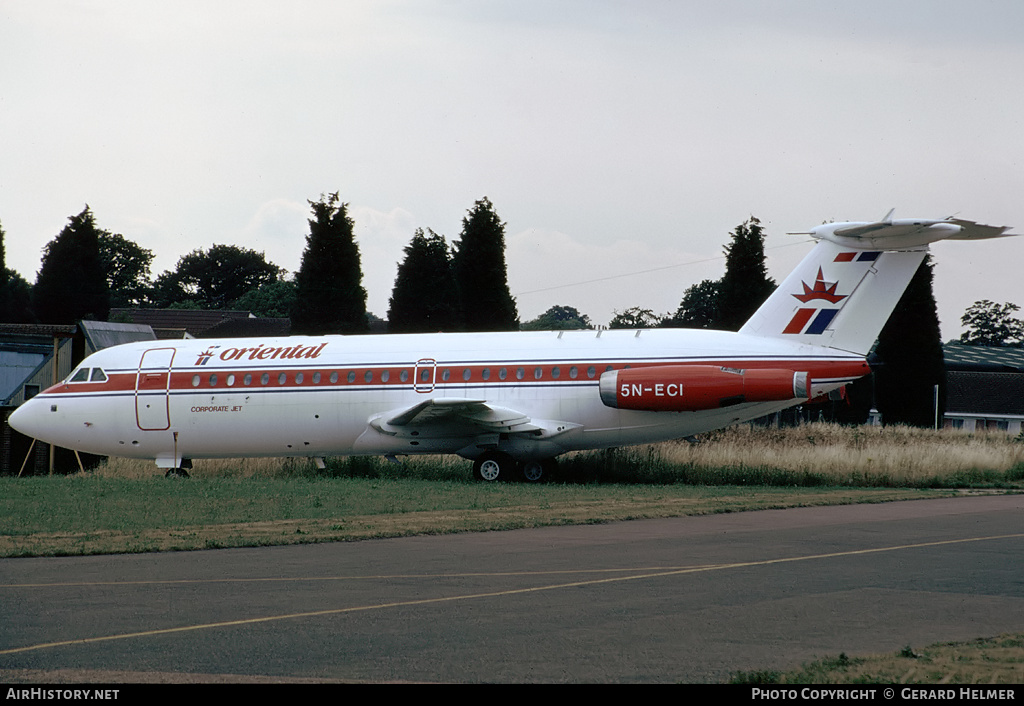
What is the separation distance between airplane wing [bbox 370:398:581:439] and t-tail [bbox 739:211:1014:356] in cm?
515

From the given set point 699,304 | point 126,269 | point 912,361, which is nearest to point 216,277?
point 126,269

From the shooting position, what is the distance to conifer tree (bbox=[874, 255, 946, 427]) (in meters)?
41.6

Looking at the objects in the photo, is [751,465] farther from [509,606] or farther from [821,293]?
[509,606]

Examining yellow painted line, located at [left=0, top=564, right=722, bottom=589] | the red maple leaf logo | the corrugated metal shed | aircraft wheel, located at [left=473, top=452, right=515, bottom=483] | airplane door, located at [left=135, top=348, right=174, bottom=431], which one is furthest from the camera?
the corrugated metal shed

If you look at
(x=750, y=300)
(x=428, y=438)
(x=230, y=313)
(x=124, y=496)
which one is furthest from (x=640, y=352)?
(x=230, y=313)

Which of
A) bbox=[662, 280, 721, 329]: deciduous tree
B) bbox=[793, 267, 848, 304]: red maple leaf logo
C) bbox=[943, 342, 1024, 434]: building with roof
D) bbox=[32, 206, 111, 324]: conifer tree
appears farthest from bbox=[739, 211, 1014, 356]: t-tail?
bbox=[662, 280, 721, 329]: deciduous tree

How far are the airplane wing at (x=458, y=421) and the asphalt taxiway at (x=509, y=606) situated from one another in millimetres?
9402

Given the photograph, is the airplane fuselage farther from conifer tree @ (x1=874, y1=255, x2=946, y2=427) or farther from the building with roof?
the building with roof

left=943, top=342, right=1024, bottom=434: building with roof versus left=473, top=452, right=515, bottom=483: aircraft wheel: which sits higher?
left=943, top=342, right=1024, bottom=434: building with roof

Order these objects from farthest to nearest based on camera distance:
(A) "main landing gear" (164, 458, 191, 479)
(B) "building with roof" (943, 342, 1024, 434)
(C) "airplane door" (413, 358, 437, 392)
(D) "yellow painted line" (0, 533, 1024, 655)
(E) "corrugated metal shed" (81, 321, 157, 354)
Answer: (B) "building with roof" (943, 342, 1024, 434), (E) "corrugated metal shed" (81, 321, 157, 354), (A) "main landing gear" (164, 458, 191, 479), (C) "airplane door" (413, 358, 437, 392), (D) "yellow painted line" (0, 533, 1024, 655)

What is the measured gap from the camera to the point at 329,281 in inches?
1576

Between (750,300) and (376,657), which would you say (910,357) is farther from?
(376,657)

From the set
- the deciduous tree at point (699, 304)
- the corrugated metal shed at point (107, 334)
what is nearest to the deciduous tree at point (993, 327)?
the deciduous tree at point (699, 304)

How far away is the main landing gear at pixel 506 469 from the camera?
974 inches
